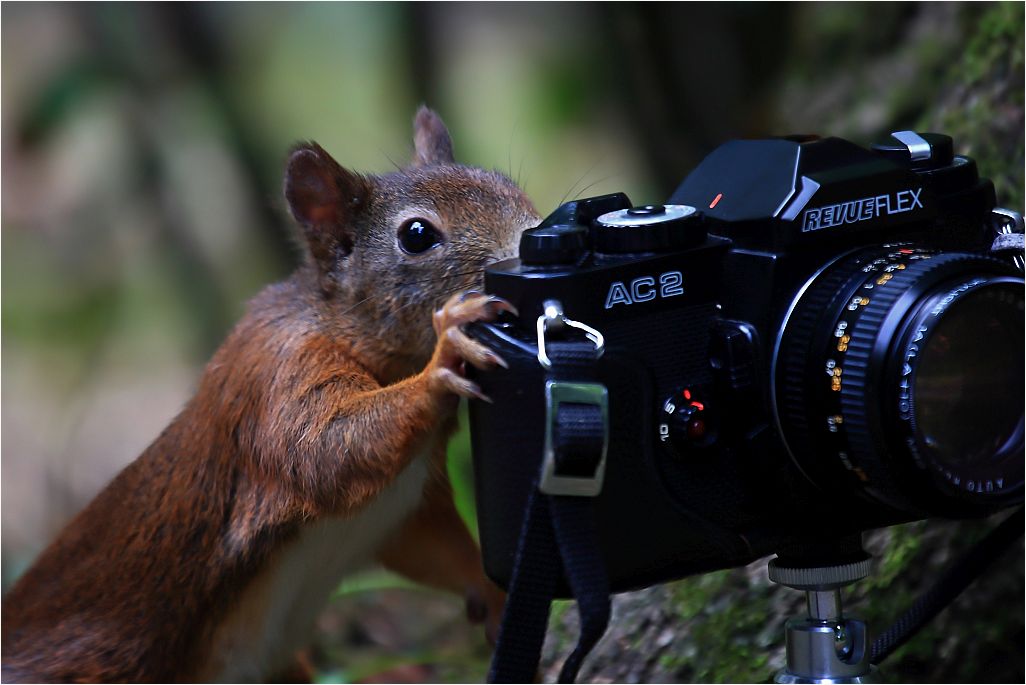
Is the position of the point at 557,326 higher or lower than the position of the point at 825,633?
higher

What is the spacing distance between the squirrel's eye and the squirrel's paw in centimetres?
43

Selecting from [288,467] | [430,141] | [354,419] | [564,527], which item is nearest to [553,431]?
[564,527]

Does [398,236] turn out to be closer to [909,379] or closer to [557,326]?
[557,326]

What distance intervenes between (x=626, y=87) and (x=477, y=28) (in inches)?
39.1

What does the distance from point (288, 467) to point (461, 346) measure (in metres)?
0.61

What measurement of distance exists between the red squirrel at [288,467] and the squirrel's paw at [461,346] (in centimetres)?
22

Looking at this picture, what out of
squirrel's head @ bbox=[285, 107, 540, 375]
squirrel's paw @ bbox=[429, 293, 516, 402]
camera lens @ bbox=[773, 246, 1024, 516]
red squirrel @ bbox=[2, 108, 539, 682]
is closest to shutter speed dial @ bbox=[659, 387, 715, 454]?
camera lens @ bbox=[773, 246, 1024, 516]

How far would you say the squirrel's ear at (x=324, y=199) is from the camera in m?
2.72

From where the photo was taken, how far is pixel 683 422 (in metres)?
2.13

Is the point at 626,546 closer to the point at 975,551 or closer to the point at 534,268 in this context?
the point at 534,268

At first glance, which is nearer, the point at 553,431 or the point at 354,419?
the point at 553,431

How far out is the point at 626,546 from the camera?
7.05 ft

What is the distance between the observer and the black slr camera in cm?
204

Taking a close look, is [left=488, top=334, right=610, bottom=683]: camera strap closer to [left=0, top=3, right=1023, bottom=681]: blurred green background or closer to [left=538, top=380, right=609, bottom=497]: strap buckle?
[left=538, top=380, right=609, bottom=497]: strap buckle
